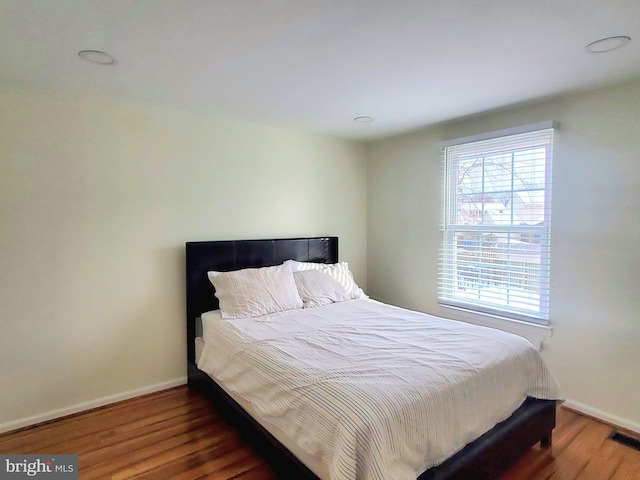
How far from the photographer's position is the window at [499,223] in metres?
2.85

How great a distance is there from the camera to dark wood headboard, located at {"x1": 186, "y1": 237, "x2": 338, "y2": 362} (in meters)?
3.10

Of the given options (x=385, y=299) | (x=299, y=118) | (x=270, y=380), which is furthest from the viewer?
(x=385, y=299)

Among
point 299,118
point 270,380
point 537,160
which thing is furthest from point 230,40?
point 537,160

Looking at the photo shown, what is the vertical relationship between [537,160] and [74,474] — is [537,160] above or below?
above

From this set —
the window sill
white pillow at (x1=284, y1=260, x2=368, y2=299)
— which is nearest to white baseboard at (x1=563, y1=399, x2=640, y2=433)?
the window sill

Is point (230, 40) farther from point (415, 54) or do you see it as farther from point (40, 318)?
point (40, 318)

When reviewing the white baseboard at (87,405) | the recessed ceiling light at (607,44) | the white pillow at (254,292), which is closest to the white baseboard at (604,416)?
the white pillow at (254,292)

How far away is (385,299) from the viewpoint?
4176 mm

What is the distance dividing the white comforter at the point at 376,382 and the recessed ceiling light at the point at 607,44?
5.48 ft

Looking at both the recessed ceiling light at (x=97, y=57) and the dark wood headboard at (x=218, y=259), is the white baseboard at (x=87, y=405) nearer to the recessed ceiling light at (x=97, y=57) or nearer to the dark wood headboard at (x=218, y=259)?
the dark wood headboard at (x=218, y=259)

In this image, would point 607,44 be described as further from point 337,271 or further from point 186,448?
point 186,448

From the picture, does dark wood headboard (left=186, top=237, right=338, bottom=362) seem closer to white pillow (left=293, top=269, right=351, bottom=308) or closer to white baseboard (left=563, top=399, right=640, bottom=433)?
white pillow (left=293, top=269, right=351, bottom=308)

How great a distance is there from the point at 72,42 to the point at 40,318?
186cm

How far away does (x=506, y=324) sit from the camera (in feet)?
10.0
